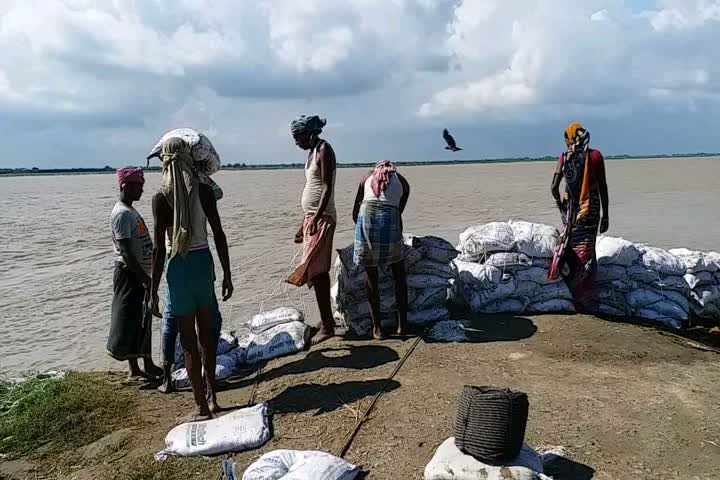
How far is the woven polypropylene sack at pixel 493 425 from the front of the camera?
2844 mm

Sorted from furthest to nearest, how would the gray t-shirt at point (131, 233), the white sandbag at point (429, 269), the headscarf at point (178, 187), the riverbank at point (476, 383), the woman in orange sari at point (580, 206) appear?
the white sandbag at point (429, 269) < the woman in orange sari at point (580, 206) < the gray t-shirt at point (131, 233) < the headscarf at point (178, 187) < the riverbank at point (476, 383)

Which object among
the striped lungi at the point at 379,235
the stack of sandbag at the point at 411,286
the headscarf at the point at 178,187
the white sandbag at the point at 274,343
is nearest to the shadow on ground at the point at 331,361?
the white sandbag at the point at 274,343

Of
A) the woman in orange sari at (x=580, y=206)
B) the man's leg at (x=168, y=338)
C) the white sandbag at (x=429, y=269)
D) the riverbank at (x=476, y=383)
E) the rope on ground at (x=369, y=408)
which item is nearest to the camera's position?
the riverbank at (x=476, y=383)

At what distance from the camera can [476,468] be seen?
2.85 meters

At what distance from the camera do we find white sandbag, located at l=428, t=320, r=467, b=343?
5.07 metres

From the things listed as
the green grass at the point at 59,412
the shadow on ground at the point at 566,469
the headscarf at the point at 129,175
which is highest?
the headscarf at the point at 129,175

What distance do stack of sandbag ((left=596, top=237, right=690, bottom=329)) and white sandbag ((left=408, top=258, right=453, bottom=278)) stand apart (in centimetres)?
156

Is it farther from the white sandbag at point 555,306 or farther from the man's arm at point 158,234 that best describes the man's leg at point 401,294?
the man's arm at point 158,234

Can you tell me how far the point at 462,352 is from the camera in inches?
189

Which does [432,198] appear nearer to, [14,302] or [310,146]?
[14,302]

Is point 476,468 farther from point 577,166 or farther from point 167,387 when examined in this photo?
point 577,166

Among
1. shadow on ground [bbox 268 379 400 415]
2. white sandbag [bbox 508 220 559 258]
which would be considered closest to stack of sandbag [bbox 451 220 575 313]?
white sandbag [bbox 508 220 559 258]

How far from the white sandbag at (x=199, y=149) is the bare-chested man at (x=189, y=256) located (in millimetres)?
52

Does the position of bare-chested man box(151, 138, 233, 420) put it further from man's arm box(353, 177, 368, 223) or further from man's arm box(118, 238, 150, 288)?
man's arm box(353, 177, 368, 223)
